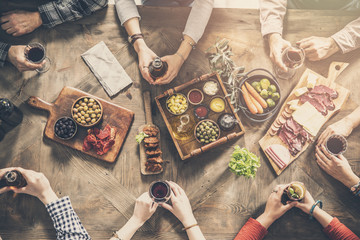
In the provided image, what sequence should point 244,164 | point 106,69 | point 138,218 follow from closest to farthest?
point 244,164
point 138,218
point 106,69

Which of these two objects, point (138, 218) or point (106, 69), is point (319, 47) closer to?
point (106, 69)

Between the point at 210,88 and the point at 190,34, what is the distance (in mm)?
559

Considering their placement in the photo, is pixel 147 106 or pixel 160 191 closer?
pixel 160 191

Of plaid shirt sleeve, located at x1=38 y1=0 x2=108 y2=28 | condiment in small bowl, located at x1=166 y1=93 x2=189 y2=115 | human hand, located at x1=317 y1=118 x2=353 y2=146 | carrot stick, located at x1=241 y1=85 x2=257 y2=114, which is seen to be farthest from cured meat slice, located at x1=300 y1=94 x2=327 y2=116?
plaid shirt sleeve, located at x1=38 y1=0 x2=108 y2=28

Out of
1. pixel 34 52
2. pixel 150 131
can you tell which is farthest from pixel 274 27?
pixel 34 52

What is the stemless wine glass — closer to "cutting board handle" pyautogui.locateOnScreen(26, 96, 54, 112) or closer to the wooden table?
the wooden table

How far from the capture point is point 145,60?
2.33 m

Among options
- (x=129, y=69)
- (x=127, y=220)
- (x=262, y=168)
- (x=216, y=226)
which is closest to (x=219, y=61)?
(x=129, y=69)

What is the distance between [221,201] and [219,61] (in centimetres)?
138

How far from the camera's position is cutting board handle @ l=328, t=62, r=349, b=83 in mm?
2422

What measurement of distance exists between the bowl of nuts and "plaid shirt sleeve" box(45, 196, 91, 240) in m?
0.73

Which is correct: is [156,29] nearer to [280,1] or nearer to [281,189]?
[280,1]

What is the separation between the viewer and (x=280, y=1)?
7.91ft

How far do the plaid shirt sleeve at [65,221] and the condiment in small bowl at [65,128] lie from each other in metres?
0.58
